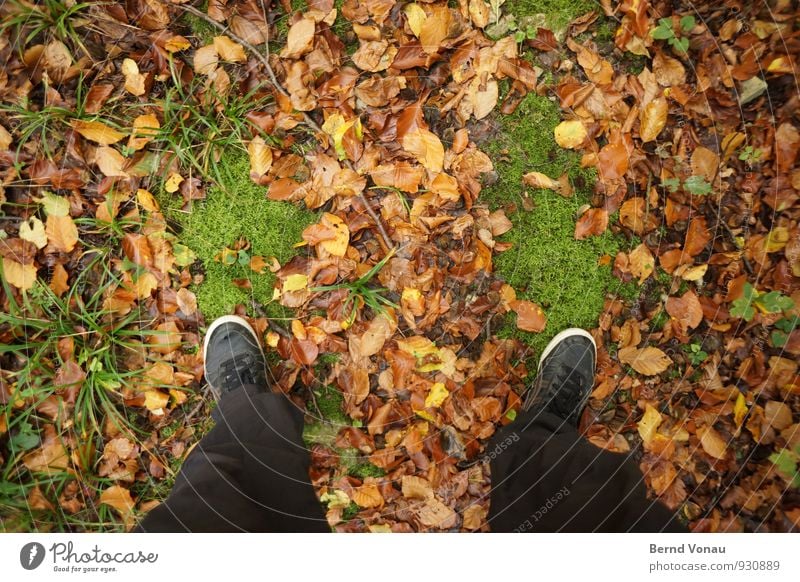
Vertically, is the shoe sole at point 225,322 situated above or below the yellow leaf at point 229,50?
below

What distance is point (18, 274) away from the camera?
2158mm

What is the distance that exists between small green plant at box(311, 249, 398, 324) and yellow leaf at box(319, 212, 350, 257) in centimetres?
15

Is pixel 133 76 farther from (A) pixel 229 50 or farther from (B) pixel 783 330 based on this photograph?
(B) pixel 783 330

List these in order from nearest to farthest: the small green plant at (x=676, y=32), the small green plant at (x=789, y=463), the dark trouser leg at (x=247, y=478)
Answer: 1. the dark trouser leg at (x=247, y=478)
2. the small green plant at (x=789, y=463)
3. the small green plant at (x=676, y=32)

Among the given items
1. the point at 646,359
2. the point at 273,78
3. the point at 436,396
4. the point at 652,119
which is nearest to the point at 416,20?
the point at 273,78

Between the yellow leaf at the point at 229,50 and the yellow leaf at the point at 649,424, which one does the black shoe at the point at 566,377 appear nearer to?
the yellow leaf at the point at 649,424

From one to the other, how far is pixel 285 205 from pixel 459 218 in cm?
83

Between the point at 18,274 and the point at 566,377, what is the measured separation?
2.55 metres

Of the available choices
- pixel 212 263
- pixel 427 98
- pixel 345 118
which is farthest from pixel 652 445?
pixel 212 263

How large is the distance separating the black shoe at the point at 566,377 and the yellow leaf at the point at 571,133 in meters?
0.87

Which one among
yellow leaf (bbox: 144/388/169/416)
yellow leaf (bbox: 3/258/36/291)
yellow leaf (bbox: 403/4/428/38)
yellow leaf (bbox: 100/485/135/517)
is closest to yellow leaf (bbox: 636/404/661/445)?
yellow leaf (bbox: 403/4/428/38)

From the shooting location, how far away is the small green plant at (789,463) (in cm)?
204

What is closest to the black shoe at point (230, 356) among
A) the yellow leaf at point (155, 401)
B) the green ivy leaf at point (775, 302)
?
the yellow leaf at point (155, 401)

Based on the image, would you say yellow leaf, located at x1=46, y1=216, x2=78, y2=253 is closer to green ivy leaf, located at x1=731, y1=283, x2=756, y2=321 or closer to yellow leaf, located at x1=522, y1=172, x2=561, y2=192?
yellow leaf, located at x1=522, y1=172, x2=561, y2=192
